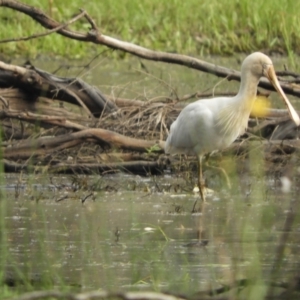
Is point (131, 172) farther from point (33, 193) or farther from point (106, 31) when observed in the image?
point (106, 31)

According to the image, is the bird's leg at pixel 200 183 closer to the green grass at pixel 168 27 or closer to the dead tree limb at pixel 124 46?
the dead tree limb at pixel 124 46

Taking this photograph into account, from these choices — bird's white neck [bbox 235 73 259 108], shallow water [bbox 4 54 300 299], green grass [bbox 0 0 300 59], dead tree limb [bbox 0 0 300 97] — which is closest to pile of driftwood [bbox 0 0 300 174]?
dead tree limb [bbox 0 0 300 97]

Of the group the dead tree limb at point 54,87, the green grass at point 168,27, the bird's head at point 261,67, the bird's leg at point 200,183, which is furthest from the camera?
the green grass at point 168,27

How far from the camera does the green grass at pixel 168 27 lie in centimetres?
1375

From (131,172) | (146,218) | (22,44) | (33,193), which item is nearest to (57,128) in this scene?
(131,172)

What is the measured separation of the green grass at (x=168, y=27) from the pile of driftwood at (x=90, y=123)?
17.0 feet

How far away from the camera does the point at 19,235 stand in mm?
5527

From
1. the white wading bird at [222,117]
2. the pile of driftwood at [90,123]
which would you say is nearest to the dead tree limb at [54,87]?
the pile of driftwood at [90,123]

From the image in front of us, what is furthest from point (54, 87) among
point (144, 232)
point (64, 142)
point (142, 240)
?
point (142, 240)

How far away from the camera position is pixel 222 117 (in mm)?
7219

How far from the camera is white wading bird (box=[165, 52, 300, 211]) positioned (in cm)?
719

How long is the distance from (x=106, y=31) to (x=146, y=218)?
8513 mm

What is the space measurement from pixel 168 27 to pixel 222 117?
7285mm

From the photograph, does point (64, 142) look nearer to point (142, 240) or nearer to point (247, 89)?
point (247, 89)
